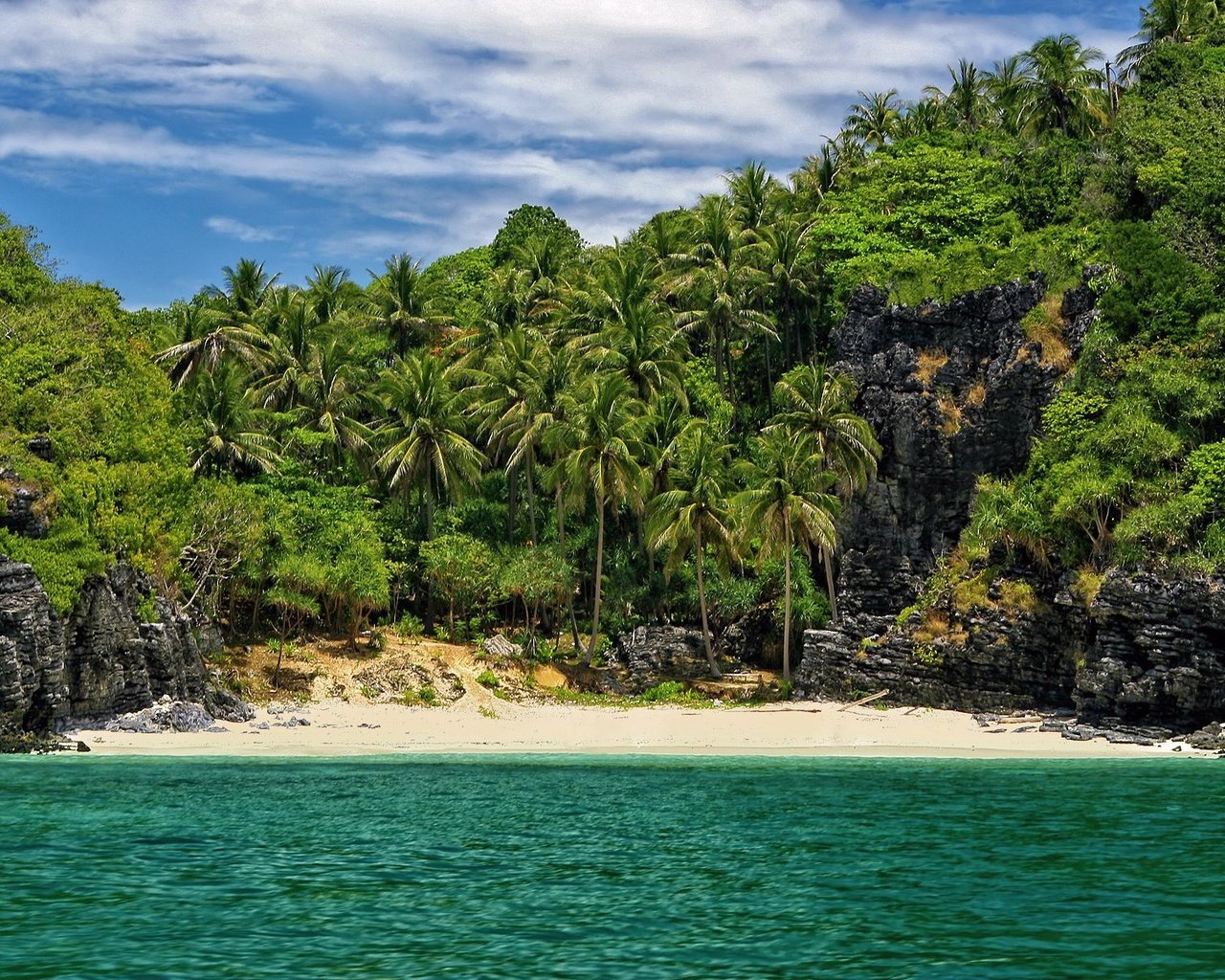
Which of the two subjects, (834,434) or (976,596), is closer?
(976,596)

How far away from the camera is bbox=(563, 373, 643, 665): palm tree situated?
49.3 meters

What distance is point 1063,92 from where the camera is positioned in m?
63.4

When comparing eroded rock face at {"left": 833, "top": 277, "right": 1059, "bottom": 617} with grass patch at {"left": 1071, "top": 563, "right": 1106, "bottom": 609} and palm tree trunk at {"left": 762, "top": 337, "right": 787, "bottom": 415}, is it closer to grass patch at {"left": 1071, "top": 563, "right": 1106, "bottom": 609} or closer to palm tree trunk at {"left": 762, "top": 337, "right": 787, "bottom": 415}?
grass patch at {"left": 1071, "top": 563, "right": 1106, "bottom": 609}

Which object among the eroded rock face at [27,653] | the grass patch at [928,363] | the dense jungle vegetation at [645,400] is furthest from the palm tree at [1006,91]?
the eroded rock face at [27,653]

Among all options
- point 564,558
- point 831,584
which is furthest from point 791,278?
point 564,558

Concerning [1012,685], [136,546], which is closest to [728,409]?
[1012,685]

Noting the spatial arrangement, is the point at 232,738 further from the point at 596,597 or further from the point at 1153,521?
the point at 1153,521

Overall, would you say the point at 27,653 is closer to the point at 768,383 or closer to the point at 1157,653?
the point at 1157,653

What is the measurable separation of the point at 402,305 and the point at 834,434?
28.8 metres

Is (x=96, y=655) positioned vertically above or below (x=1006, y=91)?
below

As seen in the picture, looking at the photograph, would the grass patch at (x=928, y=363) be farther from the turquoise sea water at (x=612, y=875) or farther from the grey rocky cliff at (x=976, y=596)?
the turquoise sea water at (x=612, y=875)

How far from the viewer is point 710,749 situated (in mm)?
37812

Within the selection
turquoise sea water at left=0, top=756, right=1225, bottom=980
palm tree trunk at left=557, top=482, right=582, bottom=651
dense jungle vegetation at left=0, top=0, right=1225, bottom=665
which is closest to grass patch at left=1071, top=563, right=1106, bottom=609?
dense jungle vegetation at left=0, top=0, right=1225, bottom=665

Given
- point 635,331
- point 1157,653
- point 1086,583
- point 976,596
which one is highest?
point 635,331
